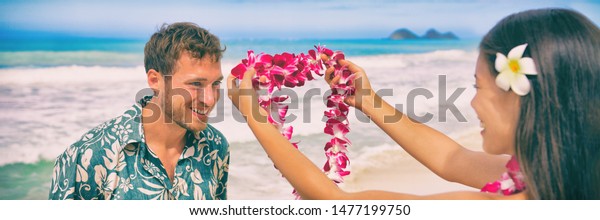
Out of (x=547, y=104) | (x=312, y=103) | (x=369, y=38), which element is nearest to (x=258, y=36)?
(x=369, y=38)

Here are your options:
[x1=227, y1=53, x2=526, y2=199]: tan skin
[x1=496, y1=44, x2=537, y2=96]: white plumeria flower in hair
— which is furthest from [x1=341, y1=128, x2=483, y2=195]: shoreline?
[x1=496, y1=44, x2=537, y2=96]: white plumeria flower in hair

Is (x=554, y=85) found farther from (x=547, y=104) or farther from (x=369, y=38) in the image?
(x=369, y=38)

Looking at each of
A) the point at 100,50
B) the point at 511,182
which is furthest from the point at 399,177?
the point at 100,50

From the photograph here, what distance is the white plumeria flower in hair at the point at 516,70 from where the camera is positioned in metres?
3.13

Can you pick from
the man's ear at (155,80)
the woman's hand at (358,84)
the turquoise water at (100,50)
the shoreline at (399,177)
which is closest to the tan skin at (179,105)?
the man's ear at (155,80)

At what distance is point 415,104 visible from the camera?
12.0 m

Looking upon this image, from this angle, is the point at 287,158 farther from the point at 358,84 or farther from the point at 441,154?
the point at 441,154

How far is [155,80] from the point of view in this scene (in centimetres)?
435

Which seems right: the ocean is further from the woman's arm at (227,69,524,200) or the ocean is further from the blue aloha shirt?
the woman's arm at (227,69,524,200)

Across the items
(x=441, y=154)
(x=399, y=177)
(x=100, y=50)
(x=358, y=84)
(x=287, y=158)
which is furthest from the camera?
(x=100, y=50)

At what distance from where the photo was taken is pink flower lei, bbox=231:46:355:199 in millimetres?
3619

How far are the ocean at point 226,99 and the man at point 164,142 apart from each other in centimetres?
479

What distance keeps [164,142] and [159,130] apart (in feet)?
0.31

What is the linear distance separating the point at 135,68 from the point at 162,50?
10.7m
